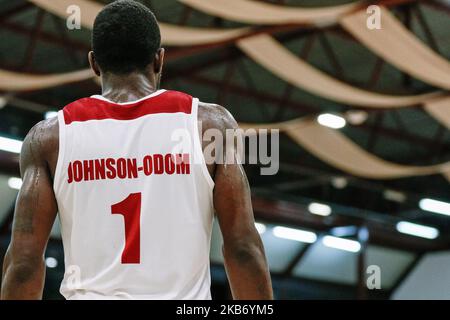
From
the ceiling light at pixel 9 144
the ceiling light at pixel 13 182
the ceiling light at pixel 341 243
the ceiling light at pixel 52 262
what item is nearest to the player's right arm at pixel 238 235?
the ceiling light at pixel 9 144

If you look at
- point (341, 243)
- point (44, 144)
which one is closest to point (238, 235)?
point (44, 144)

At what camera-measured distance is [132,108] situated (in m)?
2.06

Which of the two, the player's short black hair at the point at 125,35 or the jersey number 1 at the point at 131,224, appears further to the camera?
the player's short black hair at the point at 125,35

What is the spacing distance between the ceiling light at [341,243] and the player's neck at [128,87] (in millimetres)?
16013

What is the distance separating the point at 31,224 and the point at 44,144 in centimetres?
18

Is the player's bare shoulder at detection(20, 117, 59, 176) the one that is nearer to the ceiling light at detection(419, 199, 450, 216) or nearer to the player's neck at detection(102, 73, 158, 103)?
the player's neck at detection(102, 73, 158, 103)

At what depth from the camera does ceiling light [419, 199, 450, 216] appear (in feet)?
58.0

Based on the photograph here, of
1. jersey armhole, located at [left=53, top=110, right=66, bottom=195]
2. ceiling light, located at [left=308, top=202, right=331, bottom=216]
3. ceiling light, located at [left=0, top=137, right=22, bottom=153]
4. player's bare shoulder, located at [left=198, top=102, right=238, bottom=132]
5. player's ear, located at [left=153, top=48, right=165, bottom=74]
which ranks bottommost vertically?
jersey armhole, located at [left=53, top=110, right=66, bottom=195]

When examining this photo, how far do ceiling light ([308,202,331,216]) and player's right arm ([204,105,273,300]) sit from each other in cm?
1479

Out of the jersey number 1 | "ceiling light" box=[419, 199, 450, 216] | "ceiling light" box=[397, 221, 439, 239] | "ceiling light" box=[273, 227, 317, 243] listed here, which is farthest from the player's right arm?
"ceiling light" box=[397, 221, 439, 239]

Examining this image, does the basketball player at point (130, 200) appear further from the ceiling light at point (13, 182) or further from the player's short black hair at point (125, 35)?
the ceiling light at point (13, 182)

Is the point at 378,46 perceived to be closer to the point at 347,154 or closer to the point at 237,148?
the point at 347,154

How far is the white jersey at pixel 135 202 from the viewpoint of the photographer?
196 centimetres

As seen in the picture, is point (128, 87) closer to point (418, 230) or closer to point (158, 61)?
point (158, 61)
